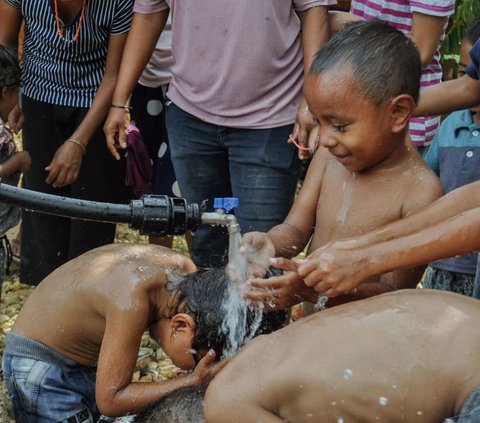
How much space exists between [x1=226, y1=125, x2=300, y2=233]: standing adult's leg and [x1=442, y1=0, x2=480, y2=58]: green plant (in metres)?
3.13

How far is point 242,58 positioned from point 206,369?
1363 mm

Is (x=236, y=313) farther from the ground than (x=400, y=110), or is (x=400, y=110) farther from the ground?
(x=400, y=110)

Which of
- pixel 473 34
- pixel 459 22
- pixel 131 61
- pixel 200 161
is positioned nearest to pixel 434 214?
pixel 200 161

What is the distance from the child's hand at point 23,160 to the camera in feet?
15.1

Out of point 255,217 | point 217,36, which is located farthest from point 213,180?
point 217,36

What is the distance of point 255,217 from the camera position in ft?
12.5

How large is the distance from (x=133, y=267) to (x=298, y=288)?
0.80 metres

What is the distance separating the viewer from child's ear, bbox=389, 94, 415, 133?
2.89 m

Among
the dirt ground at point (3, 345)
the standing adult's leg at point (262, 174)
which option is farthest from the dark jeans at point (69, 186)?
the standing adult's leg at point (262, 174)

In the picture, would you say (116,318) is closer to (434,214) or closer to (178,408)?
(178,408)

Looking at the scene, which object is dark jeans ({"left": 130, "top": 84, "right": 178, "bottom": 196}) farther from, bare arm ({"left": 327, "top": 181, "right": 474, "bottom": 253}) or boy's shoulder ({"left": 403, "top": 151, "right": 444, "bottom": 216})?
bare arm ({"left": 327, "top": 181, "right": 474, "bottom": 253})

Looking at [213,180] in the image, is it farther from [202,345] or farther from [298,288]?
[298,288]

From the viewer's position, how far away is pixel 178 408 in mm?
3209

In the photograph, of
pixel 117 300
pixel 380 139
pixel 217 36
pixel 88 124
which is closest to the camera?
pixel 380 139
